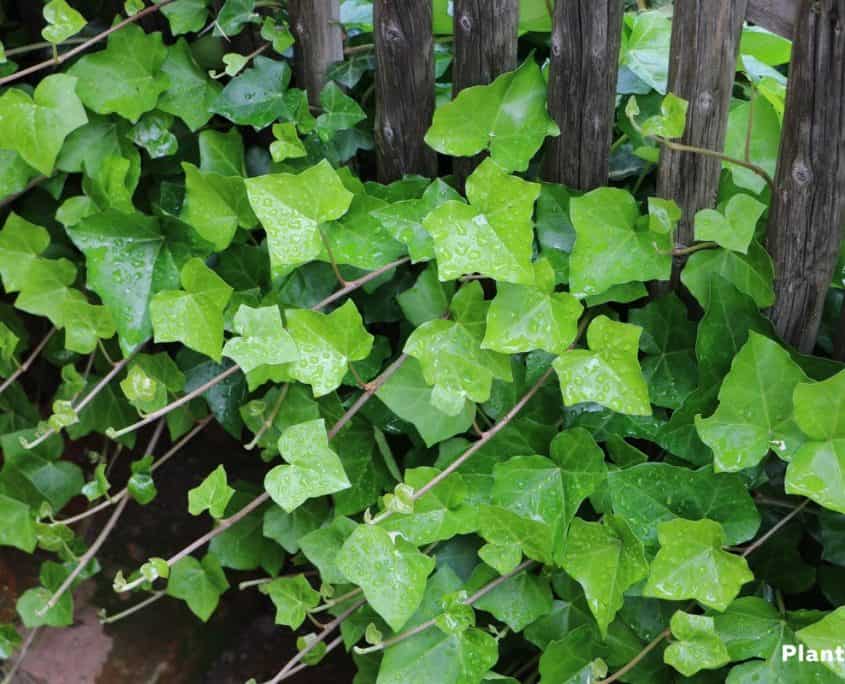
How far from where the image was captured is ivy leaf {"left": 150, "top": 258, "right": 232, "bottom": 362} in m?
1.36

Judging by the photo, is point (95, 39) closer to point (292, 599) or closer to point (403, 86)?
point (403, 86)

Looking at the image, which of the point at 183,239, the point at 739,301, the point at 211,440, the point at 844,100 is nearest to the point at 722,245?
the point at 739,301

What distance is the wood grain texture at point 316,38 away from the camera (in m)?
1.45

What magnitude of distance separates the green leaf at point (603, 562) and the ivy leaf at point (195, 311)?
0.60 meters

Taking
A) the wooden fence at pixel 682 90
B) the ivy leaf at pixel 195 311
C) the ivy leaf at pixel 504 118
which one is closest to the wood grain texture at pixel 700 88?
the wooden fence at pixel 682 90

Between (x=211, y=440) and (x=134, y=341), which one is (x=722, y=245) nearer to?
(x=134, y=341)

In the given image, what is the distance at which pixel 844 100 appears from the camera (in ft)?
3.63

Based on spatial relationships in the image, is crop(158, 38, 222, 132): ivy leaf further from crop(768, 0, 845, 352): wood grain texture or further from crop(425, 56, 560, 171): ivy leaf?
crop(768, 0, 845, 352): wood grain texture


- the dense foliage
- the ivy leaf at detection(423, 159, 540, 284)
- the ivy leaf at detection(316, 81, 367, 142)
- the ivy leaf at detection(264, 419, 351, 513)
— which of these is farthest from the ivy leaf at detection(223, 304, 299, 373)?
the ivy leaf at detection(316, 81, 367, 142)

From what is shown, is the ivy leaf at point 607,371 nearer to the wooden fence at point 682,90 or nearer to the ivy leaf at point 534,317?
the ivy leaf at point 534,317

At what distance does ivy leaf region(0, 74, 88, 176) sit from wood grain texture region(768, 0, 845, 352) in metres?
1.04

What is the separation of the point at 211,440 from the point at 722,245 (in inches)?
47.1

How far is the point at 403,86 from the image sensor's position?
1401mm

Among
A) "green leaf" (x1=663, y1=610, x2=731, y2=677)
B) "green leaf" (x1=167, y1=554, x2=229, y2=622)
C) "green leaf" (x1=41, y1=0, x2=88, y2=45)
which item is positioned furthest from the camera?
"green leaf" (x1=167, y1=554, x2=229, y2=622)
